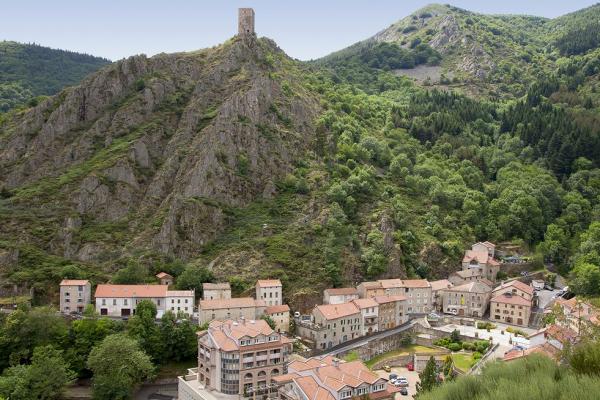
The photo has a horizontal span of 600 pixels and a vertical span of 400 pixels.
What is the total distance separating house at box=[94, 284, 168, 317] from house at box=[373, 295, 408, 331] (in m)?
28.0

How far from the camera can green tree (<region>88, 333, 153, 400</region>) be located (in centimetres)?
5919

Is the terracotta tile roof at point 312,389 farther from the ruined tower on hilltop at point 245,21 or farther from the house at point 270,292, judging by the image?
the ruined tower on hilltop at point 245,21

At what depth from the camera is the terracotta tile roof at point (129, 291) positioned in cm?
7200

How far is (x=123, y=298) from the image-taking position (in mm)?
72188

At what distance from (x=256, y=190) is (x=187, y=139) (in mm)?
16418

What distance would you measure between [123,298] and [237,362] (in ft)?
69.4

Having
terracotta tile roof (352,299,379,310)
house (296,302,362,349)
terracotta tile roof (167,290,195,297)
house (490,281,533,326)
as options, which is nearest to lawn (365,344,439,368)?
house (296,302,362,349)

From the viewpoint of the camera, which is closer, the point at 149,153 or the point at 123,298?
the point at 123,298

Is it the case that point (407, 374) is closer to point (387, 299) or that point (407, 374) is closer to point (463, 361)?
point (463, 361)

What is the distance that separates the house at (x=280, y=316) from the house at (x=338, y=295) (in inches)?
284

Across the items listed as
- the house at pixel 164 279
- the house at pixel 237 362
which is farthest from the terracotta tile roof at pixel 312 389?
the house at pixel 164 279

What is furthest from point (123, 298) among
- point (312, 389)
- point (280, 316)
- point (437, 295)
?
point (437, 295)

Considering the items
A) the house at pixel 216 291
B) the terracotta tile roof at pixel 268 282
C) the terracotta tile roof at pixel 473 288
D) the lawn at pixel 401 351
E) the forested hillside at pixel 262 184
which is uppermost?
the forested hillside at pixel 262 184

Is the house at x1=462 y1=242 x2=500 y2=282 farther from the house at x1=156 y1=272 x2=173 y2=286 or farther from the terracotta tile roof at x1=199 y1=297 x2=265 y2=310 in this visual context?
the house at x1=156 y1=272 x2=173 y2=286
